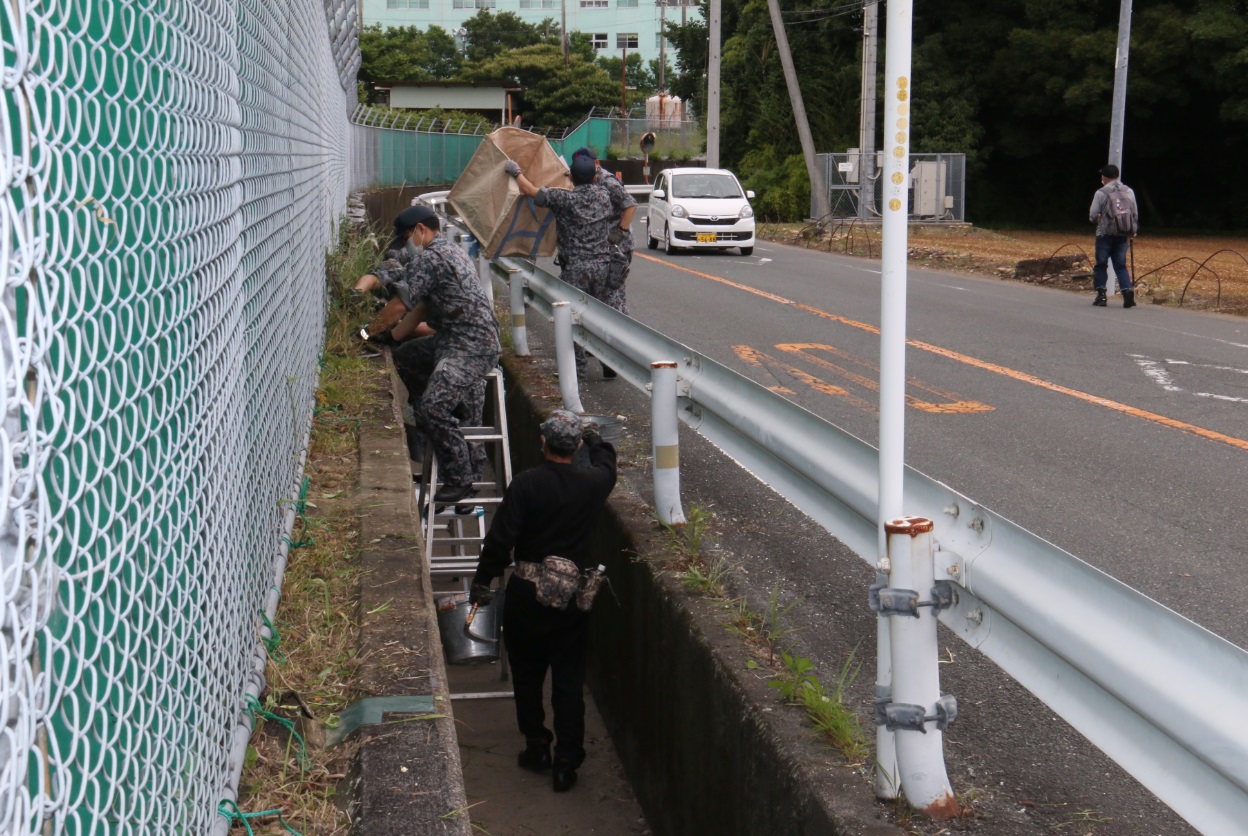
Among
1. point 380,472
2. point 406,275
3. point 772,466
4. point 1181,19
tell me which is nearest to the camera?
point 772,466

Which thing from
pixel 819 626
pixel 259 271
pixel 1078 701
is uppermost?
pixel 259 271

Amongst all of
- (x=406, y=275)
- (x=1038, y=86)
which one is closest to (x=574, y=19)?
(x=1038, y=86)

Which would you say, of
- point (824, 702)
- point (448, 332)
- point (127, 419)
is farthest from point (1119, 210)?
point (127, 419)

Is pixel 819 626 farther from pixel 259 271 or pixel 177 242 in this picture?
pixel 177 242

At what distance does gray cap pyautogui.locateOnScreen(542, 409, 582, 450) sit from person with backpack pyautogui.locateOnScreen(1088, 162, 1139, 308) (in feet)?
40.3

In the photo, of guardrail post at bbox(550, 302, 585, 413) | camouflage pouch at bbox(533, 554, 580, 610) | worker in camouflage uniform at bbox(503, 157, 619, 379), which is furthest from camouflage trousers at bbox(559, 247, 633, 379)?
camouflage pouch at bbox(533, 554, 580, 610)

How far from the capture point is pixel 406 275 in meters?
8.24

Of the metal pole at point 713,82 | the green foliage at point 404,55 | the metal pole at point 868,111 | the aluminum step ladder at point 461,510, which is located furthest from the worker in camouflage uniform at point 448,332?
the green foliage at point 404,55

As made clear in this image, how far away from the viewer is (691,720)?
207 inches

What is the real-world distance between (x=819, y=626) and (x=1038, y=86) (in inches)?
1505

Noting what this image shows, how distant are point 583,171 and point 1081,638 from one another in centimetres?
816

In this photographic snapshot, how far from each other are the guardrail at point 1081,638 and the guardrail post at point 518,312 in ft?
22.8

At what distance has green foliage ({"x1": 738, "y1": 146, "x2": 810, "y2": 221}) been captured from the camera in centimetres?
4341

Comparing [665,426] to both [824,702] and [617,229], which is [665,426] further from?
[617,229]
